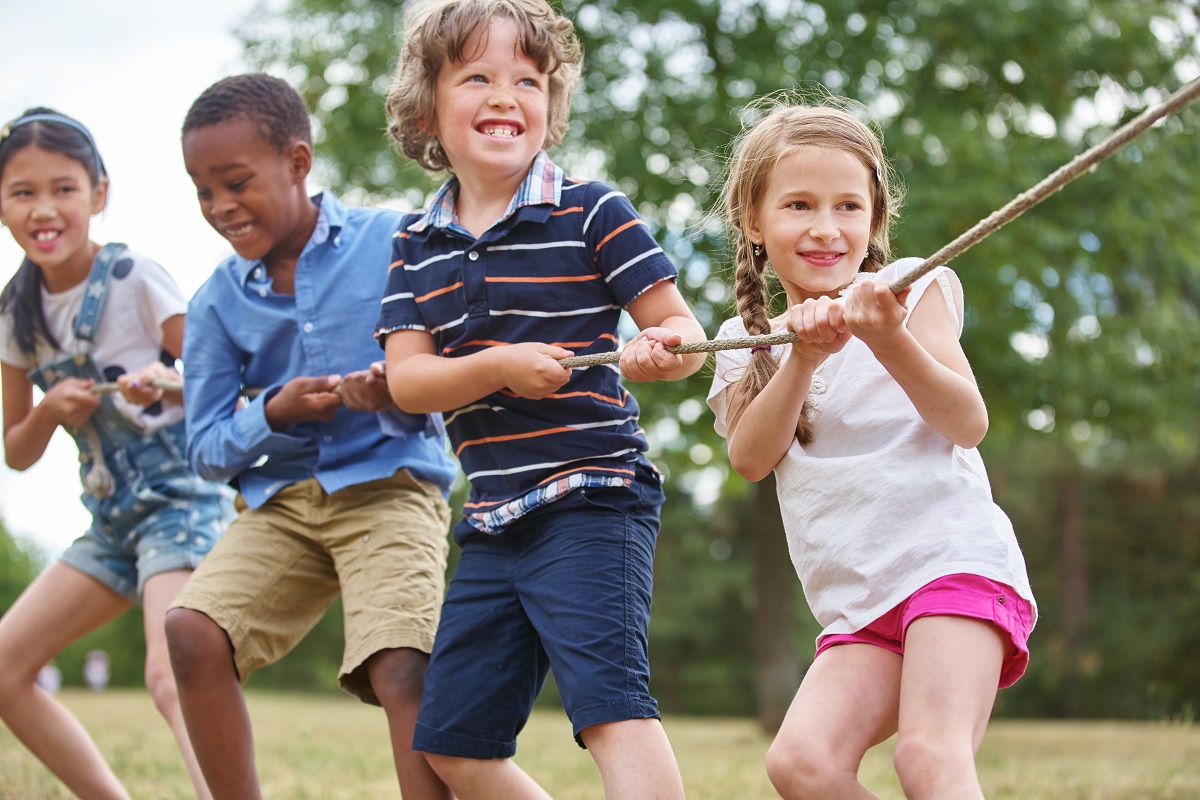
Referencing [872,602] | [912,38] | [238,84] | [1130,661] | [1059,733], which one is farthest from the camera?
[1130,661]

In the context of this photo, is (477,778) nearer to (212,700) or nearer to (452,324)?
(212,700)

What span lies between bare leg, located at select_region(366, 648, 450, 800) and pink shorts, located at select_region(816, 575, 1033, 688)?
0.94m

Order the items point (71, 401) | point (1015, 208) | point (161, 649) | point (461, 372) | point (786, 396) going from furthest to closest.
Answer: point (71, 401) → point (161, 649) → point (461, 372) → point (786, 396) → point (1015, 208)

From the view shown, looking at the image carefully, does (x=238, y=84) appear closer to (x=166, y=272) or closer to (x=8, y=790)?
(x=166, y=272)

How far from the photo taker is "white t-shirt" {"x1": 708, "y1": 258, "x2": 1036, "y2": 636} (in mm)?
2248

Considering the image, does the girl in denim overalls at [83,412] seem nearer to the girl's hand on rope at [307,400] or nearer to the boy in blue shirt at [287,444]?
the boy in blue shirt at [287,444]

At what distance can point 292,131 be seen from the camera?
331 cm

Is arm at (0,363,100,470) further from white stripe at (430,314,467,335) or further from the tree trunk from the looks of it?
the tree trunk

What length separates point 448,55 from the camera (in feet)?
9.25

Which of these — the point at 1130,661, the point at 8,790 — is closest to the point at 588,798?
the point at 8,790

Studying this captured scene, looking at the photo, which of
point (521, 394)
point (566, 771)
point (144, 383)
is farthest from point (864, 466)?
point (566, 771)

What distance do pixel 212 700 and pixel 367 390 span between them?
2.67ft

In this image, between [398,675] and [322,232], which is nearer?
[398,675]

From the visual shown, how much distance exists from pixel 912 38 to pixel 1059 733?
605cm
